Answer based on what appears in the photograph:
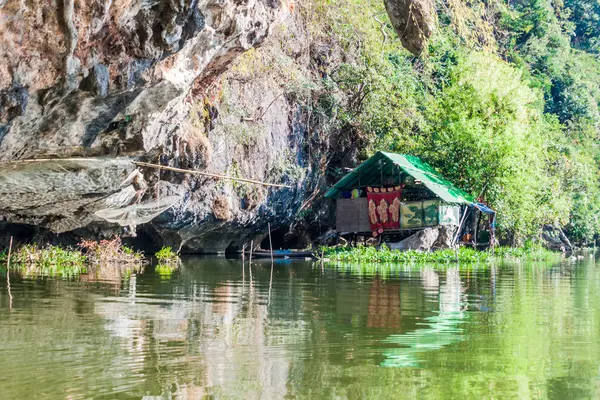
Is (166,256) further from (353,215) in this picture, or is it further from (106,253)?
(353,215)

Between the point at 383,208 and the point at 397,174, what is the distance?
1.31m

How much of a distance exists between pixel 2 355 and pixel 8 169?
776 centimetres

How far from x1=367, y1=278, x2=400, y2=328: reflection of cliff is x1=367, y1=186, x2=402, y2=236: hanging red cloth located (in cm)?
1394

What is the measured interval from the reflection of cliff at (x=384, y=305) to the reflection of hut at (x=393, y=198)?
43.9 feet

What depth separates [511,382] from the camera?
19.3ft

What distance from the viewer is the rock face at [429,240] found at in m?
28.1

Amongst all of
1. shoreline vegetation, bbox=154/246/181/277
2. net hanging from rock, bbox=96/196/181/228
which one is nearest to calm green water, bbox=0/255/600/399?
net hanging from rock, bbox=96/196/181/228

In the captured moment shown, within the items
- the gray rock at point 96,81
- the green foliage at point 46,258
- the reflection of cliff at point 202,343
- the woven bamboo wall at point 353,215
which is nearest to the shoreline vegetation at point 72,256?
the green foliage at point 46,258

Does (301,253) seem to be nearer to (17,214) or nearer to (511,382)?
(17,214)

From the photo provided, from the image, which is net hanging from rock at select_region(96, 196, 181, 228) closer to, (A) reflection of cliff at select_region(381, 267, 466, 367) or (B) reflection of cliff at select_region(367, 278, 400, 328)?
(B) reflection of cliff at select_region(367, 278, 400, 328)

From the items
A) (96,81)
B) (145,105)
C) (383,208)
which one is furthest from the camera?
(383,208)

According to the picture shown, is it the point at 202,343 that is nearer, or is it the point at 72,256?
the point at 202,343

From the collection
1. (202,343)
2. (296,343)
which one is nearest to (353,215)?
(296,343)

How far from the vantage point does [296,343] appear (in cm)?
746
